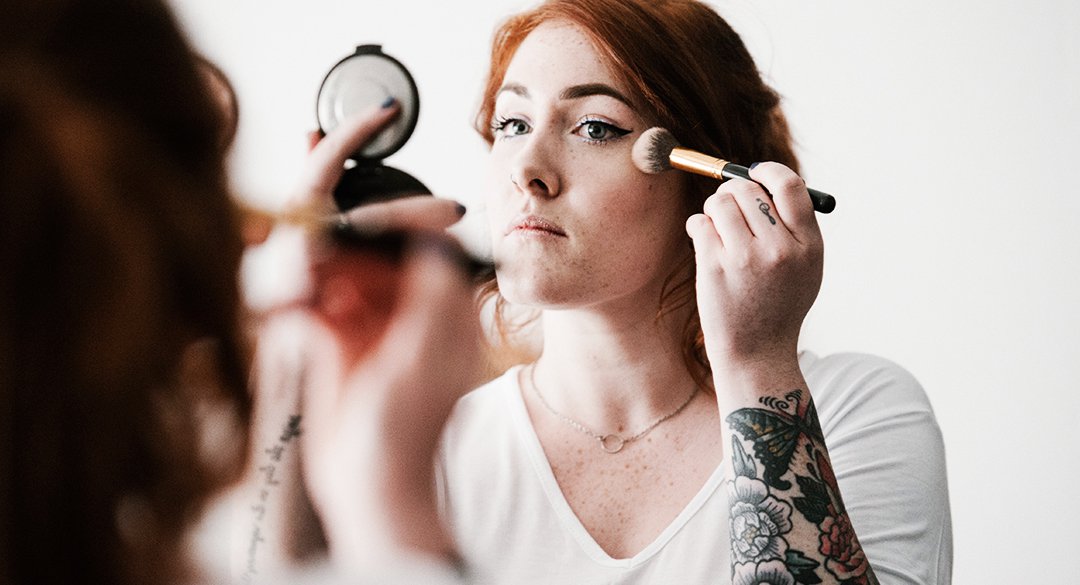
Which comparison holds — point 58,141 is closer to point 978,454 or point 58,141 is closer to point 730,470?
point 730,470

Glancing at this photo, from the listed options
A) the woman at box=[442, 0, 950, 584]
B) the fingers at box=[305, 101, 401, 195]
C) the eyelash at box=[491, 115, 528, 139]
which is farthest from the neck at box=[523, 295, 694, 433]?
the fingers at box=[305, 101, 401, 195]

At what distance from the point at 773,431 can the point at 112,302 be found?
0.63m

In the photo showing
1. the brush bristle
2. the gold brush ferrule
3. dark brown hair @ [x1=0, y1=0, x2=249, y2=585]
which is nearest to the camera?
dark brown hair @ [x1=0, y1=0, x2=249, y2=585]

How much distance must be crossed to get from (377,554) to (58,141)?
225 millimetres

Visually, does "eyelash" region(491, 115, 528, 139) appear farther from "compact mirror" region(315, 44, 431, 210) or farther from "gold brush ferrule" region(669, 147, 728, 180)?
"compact mirror" region(315, 44, 431, 210)

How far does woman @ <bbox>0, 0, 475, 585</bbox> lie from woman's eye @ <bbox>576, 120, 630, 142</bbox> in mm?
717

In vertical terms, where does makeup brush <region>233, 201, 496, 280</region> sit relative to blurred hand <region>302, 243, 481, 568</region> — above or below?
above

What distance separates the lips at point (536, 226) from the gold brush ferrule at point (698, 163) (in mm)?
151

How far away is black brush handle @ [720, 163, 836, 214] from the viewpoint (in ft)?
3.01

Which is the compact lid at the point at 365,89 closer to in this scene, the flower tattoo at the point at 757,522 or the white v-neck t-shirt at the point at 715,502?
the white v-neck t-shirt at the point at 715,502

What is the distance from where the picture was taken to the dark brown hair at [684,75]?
1.15m

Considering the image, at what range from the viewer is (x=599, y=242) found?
112 centimetres

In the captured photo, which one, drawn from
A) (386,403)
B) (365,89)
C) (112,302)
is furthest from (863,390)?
(112,302)

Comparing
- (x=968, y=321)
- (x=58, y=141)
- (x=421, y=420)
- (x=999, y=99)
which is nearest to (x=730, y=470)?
(x=421, y=420)
